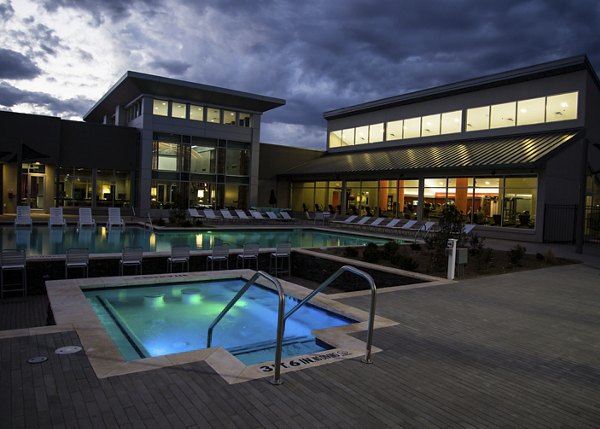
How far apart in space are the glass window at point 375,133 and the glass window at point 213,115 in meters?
11.2

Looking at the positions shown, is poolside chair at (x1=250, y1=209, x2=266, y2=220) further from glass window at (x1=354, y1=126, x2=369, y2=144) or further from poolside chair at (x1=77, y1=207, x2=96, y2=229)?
glass window at (x1=354, y1=126, x2=369, y2=144)

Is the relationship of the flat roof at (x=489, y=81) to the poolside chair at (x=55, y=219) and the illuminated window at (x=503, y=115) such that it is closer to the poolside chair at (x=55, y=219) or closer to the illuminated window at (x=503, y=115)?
the illuminated window at (x=503, y=115)

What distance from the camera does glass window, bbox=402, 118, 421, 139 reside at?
2994 centimetres

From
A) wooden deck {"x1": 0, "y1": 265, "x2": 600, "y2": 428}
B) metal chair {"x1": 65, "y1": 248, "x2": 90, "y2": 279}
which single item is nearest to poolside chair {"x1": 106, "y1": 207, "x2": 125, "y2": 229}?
metal chair {"x1": 65, "y1": 248, "x2": 90, "y2": 279}

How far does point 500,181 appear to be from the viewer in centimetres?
2194

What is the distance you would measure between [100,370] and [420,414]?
2977mm

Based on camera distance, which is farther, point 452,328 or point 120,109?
point 120,109

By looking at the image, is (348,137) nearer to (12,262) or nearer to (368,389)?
(12,262)

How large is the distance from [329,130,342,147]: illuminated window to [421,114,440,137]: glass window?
8.52 meters

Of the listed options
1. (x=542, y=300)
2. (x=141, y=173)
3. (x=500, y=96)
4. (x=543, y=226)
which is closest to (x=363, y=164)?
(x=500, y=96)

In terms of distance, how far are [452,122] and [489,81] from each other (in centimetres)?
342

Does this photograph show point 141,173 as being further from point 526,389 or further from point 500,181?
point 526,389

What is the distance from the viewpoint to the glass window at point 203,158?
99.0 ft

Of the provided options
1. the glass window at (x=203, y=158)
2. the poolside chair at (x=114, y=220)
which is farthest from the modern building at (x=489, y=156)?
the poolside chair at (x=114, y=220)
